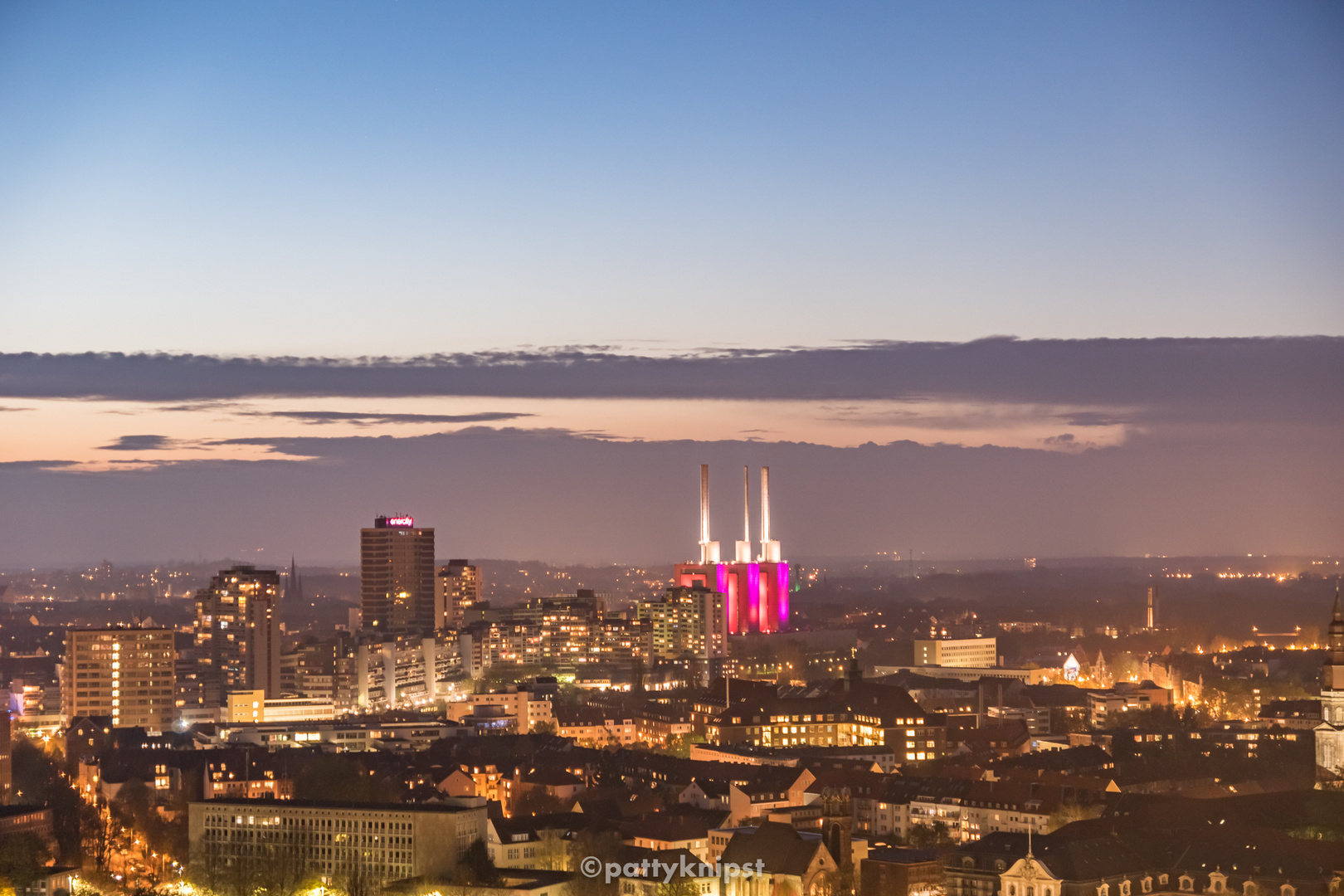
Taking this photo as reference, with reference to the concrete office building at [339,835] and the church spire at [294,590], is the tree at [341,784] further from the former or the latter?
the church spire at [294,590]

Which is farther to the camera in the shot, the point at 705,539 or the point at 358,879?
the point at 705,539

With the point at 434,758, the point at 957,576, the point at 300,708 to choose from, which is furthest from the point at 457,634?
the point at 957,576

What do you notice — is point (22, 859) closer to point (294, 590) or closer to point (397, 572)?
point (397, 572)

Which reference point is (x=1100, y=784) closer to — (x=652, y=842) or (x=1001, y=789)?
(x=1001, y=789)

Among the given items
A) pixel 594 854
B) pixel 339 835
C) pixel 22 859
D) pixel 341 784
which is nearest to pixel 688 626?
pixel 341 784

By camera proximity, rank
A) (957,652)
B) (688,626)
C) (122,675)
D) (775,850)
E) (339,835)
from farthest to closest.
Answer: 1. (957,652)
2. (688,626)
3. (122,675)
4. (339,835)
5. (775,850)

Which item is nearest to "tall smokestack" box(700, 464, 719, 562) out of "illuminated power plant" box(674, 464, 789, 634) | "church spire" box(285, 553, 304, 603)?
"illuminated power plant" box(674, 464, 789, 634)

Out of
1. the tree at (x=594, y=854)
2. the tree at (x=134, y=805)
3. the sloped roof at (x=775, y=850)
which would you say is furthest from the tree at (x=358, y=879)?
the tree at (x=134, y=805)

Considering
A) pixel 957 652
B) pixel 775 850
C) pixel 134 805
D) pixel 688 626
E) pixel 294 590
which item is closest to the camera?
pixel 775 850
